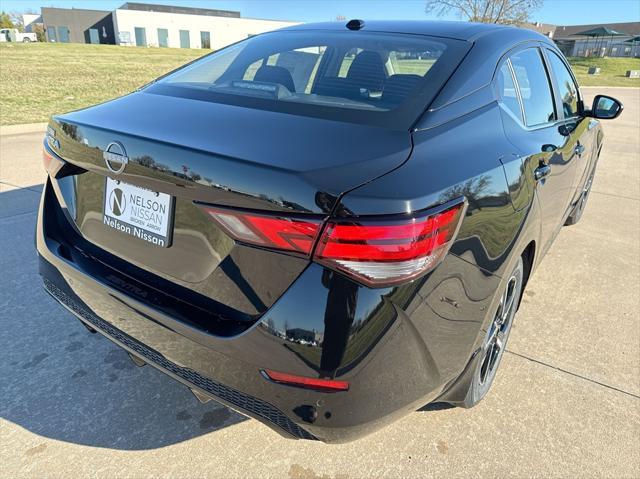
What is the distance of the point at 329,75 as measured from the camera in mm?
2389

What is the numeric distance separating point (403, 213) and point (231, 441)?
1.32m

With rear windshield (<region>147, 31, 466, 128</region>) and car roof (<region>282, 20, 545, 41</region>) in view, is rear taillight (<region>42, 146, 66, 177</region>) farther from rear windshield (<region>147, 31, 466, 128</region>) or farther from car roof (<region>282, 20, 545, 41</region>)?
car roof (<region>282, 20, 545, 41</region>)

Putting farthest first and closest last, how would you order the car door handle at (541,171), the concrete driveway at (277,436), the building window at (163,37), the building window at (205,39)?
the building window at (205,39) < the building window at (163,37) < the car door handle at (541,171) < the concrete driveway at (277,436)

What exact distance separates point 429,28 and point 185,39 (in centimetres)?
7619

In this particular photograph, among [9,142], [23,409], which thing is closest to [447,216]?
[23,409]

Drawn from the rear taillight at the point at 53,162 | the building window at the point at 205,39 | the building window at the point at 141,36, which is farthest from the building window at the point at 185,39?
the rear taillight at the point at 53,162

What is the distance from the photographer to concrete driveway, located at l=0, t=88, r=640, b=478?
6.46 ft

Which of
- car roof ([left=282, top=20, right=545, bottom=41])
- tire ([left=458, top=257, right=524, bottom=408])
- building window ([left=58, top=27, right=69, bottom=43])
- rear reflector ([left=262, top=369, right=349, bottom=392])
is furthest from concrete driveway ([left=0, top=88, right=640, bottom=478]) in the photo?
building window ([left=58, top=27, right=69, bottom=43])

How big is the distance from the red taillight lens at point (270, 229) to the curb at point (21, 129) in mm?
8685

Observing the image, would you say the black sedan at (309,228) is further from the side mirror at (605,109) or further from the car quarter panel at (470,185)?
the side mirror at (605,109)

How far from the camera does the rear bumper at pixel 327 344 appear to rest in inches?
54.3

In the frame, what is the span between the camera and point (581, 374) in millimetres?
2602

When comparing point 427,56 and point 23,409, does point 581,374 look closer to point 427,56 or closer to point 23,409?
point 427,56

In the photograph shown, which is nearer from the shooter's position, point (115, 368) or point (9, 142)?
point (115, 368)
